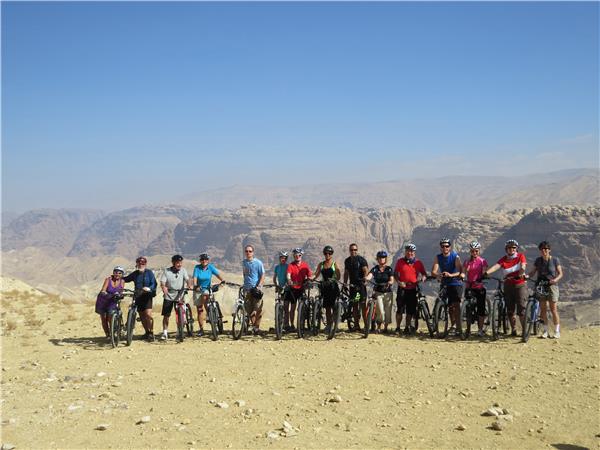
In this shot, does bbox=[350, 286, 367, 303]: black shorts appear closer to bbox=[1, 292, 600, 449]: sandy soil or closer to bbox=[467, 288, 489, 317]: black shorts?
bbox=[1, 292, 600, 449]: sandy soil

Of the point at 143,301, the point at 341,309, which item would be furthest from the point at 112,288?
the point at 341,309

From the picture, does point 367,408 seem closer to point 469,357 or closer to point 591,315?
point 469,357

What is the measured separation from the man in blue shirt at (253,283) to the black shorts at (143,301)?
2.22 meters

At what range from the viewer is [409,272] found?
37.9 feet

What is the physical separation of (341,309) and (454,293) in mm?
2557

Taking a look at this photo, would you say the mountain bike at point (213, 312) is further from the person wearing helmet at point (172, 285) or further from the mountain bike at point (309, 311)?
the mountain bike at point (309, 311)

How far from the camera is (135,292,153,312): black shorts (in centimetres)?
1152

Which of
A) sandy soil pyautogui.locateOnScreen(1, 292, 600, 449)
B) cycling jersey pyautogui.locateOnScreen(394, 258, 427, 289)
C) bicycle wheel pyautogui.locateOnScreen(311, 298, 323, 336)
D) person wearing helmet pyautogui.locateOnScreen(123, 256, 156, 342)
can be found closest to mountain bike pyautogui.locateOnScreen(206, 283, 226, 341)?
sandy soil pyautogui.locateOnScreen(1, 292, 600, 449)

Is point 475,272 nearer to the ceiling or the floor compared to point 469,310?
nearer to the ceiling

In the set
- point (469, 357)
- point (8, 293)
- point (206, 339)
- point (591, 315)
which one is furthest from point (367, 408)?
point (591, 315)

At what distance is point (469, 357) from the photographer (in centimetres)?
973

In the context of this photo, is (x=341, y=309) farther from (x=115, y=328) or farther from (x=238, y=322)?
(x=115, y=328)

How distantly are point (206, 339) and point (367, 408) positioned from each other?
5687 mm

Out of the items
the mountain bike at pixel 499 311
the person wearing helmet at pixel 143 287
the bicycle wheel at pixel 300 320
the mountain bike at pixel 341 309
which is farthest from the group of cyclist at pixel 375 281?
the bicycle wheel at pixel 300 320
